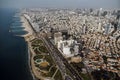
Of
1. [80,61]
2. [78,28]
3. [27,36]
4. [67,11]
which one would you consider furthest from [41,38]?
[67,11]

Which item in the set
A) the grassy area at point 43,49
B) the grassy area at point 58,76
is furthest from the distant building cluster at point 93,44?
the grassy area at point 58,76

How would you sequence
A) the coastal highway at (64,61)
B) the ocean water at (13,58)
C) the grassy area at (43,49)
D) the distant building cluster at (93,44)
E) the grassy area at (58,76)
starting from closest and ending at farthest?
the grassy area at (58,76) < the coastal highway at (64,61) < the ocean water at (13,58) < the distant building cluster at (93,44) < the grassy area at (43,49)

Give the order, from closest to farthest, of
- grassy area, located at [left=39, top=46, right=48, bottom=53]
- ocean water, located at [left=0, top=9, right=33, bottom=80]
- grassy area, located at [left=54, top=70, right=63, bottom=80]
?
grassy area, located at [left=54, top=70, right=63, bottom=80] → ocean water, located at [left=0, top=9, right=33, bottom=80] → grassy area, located at [left=39, top=46, right=48, bottom=53]

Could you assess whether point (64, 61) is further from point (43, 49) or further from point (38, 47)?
point (38, 47)

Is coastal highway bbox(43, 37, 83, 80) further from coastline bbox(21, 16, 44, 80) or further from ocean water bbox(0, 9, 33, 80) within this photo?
ocean water bbox(0, 9, 33, 80)

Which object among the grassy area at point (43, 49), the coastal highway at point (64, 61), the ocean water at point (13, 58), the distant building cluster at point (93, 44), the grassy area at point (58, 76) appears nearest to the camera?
the grassy area at point (58, 76)

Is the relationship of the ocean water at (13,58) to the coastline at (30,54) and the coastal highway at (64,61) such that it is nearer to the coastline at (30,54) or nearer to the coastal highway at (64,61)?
the coastline at (30,54)

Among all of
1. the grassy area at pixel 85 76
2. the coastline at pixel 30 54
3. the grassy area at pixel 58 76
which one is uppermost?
the coastline at pixel 30 54

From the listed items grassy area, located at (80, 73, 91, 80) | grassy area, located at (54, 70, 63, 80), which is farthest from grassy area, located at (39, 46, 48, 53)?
grassy area, located at (80, 73, 91, 80)

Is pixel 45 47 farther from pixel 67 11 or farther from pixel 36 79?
pixel 67 11

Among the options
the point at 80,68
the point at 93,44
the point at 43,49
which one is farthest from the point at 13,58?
the point at 93,44

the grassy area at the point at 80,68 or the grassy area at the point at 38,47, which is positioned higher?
the grassy area at the point at 38,47
